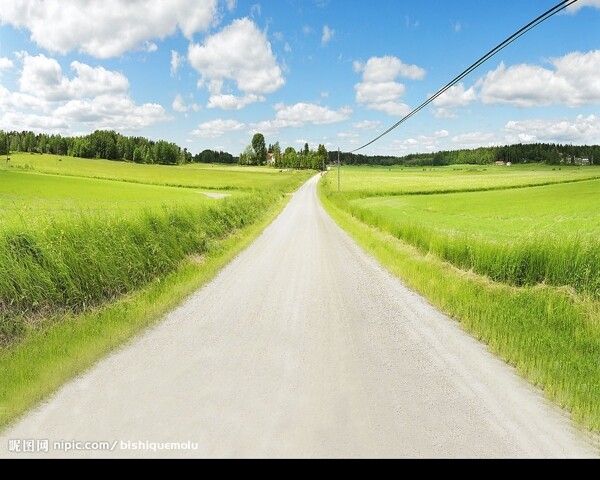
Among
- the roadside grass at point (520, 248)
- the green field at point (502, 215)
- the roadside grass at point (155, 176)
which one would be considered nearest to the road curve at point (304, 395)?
the roadside grass at point (520, 248)

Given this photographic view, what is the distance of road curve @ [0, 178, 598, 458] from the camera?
11.7ft

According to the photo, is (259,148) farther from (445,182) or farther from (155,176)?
(445,182)

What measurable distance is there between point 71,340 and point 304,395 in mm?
3715

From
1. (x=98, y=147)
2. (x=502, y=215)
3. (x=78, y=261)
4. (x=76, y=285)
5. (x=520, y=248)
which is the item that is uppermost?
(x=98, y=147)

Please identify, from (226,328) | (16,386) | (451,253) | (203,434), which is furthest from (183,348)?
(451,253)

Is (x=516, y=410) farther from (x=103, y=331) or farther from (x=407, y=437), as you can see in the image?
(x=103, y=331)

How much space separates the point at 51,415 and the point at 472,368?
475 centimetres

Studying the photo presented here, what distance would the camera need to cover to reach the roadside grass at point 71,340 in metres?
4.53

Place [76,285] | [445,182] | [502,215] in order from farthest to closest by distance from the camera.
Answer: [445,182] < [502,215] < [76,285]

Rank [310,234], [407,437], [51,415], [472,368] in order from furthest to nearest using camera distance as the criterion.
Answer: [310,234]
[472,368]
[51,415]
[407,437]

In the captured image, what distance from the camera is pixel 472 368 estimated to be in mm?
5293

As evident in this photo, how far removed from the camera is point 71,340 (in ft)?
19.9

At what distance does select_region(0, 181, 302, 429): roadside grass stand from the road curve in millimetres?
224

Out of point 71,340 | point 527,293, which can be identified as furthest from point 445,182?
point 71,340
